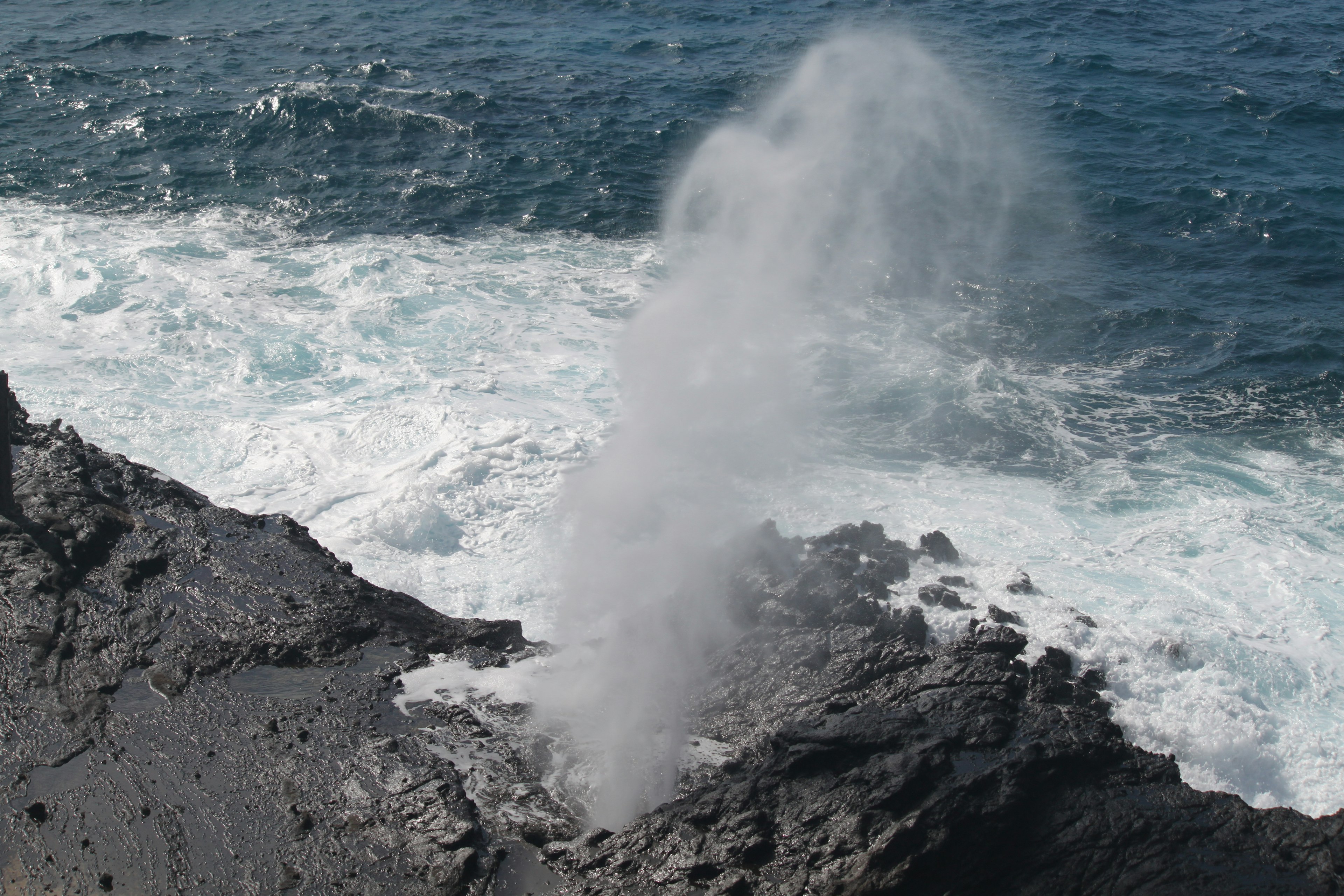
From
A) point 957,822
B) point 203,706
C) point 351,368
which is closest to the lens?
point 957,822

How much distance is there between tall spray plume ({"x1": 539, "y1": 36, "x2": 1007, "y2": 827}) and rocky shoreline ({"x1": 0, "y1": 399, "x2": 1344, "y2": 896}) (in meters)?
0.66

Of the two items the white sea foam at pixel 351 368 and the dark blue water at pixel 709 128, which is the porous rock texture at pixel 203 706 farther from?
the dark blue water at pixel 709 128

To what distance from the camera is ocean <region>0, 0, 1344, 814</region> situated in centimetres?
1338

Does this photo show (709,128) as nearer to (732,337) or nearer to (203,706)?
(732,337)

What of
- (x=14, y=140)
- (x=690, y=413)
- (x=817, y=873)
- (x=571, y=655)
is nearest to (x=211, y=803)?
(x=571, y=655)

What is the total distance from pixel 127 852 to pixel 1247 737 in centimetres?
1133

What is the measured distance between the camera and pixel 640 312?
20.9 meters

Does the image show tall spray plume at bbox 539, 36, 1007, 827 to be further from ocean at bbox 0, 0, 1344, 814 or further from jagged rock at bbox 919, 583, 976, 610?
jagged rock at bbox 919, 583, 976, 610

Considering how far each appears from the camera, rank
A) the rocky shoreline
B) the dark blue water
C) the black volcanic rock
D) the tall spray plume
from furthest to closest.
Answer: the dark blue water, the tall spray plume, the rocky shoreline, the black volcanic rock

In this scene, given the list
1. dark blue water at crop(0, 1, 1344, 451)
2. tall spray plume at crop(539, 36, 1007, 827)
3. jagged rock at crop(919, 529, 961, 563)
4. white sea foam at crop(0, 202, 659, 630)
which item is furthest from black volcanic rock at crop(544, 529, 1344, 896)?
dark blue water at crop(0, 1, 1344, 451)

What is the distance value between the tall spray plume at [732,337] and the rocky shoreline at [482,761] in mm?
656

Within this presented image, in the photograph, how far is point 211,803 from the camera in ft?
27.7

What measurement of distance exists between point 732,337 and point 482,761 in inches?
452

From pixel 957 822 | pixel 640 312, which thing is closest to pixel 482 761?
pixel 957 822
